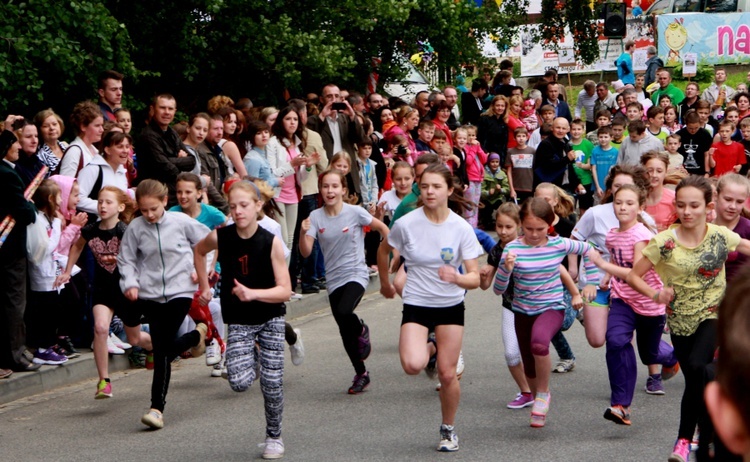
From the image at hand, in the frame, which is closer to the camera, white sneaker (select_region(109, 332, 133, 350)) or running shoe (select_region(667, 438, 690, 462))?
running shoe (select_region(667, 438, 690, 462))

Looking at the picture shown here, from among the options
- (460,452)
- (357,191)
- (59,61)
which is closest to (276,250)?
(460,452)

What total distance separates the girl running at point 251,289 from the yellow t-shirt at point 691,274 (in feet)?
7.08

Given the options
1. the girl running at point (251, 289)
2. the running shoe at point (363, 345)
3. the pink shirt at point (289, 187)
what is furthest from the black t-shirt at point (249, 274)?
the pink shirt at point (289, 187)

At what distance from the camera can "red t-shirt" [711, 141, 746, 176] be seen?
16125 millimetres

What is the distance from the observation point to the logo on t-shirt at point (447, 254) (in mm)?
6807

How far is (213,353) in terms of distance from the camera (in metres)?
8.69

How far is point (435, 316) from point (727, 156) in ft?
35.1

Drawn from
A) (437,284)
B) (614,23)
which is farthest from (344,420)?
(614,23)

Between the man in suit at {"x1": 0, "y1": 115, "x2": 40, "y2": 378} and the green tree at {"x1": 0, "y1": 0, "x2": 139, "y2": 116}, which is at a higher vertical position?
the green tree at {"x1": 0, "y1": 0, "x2": 139, "y2": 116}

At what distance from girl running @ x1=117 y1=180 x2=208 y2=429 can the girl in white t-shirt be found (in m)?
1.55

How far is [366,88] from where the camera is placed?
56.4 feet

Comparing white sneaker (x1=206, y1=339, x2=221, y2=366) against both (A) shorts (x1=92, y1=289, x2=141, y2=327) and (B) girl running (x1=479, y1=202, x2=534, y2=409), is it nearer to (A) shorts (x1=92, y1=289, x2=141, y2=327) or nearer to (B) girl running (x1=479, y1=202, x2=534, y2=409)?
(A) shorts (x1=92, y1=289, x2=141, y2=327)

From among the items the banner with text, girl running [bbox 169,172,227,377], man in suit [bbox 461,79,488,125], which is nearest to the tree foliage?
man in suit [bbox 461,79,488,125]

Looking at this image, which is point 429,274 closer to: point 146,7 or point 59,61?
point 59,61
